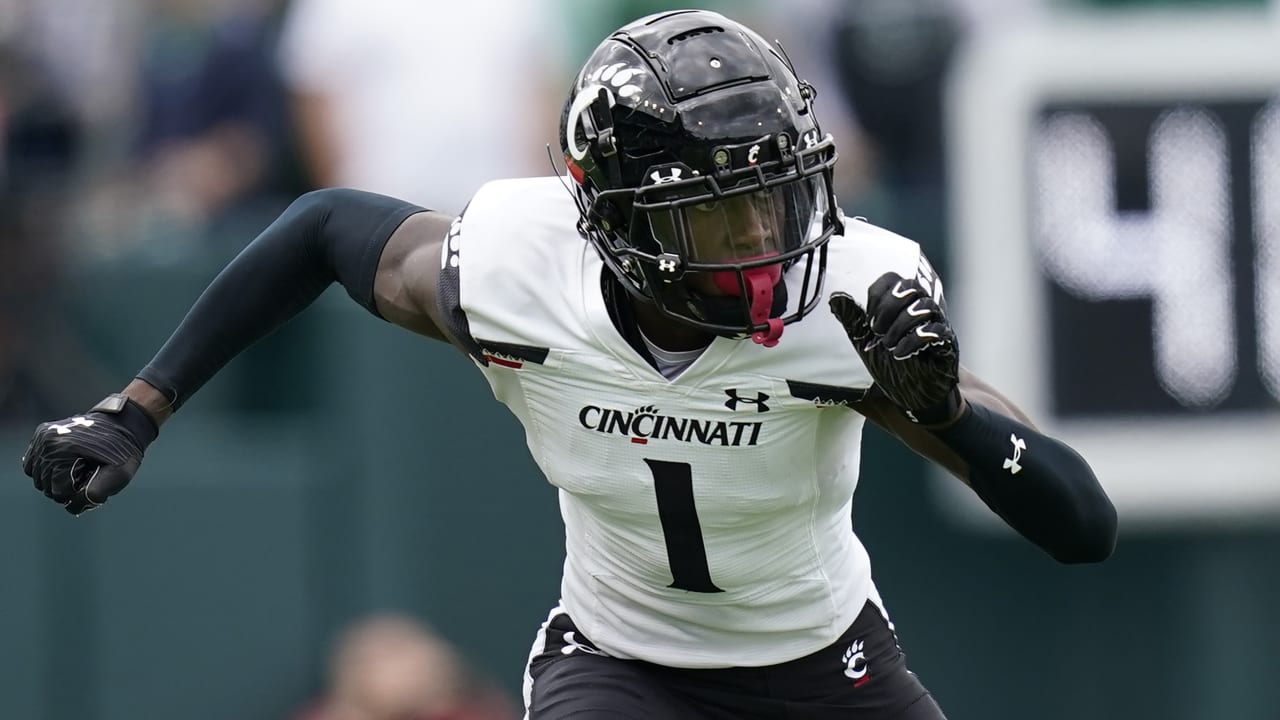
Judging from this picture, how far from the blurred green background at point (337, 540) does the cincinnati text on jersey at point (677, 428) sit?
10.2ft

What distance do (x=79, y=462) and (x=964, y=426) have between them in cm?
158

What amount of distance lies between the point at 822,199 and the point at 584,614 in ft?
3.11

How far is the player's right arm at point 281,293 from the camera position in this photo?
12.1ft

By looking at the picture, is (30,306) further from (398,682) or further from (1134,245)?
(1134,245)

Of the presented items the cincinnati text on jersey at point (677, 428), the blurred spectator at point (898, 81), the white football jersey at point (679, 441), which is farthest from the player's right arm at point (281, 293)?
the blurred spectator at point (898, 81)

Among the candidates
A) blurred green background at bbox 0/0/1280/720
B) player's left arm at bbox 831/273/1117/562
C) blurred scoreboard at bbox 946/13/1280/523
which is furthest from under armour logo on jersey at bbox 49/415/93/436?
blurred scoreboard at bbox 946/13/1280/523

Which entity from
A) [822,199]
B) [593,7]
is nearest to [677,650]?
[822,199]

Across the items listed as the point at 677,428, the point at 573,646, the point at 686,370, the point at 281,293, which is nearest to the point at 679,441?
the point at 677,428

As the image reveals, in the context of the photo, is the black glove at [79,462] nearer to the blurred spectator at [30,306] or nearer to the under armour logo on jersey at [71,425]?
the under armour logo on jersey at [71,425]

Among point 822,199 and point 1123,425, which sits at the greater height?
point 822,199

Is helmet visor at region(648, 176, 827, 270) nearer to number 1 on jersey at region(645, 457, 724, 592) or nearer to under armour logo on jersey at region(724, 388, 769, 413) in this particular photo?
under armour logo on jersey at region(724, 388, 769, 413)

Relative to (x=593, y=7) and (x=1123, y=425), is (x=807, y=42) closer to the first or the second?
(x=593, y=7)

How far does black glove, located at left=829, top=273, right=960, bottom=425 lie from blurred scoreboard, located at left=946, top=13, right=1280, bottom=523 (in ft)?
11.2

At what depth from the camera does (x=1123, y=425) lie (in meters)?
6.54
